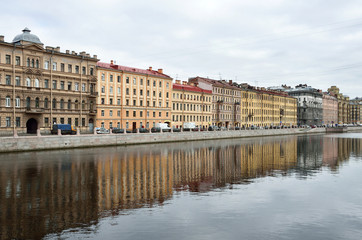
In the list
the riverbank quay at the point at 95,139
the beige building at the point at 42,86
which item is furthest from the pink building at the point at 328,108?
the beige building at the point at 42,86

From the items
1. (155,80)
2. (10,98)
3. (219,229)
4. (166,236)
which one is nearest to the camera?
(166,236)

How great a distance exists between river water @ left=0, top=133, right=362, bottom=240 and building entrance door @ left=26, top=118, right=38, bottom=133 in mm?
28599

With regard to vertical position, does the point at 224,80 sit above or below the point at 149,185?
above

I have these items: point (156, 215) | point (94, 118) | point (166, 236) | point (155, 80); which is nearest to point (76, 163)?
point (156, 215)

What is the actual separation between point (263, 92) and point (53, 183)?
11615 centimetres

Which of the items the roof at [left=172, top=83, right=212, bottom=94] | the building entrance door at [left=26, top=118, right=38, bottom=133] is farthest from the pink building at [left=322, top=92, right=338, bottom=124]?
the building entrance door at [left=26, top=118, right=38, bottom=133]

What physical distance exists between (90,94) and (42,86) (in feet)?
33.6

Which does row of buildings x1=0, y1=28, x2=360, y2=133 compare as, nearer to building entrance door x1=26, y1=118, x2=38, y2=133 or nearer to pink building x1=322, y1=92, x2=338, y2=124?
building entrance door x1=26, y1=118, x2=38, y2=133

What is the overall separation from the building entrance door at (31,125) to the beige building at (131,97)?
13.4 m

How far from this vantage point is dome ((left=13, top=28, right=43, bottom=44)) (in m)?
56.5

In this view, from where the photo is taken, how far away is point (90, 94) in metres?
66.0

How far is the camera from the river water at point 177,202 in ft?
44.3

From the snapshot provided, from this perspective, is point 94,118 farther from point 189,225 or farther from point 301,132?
point 301,132

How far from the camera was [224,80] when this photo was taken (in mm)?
116125
